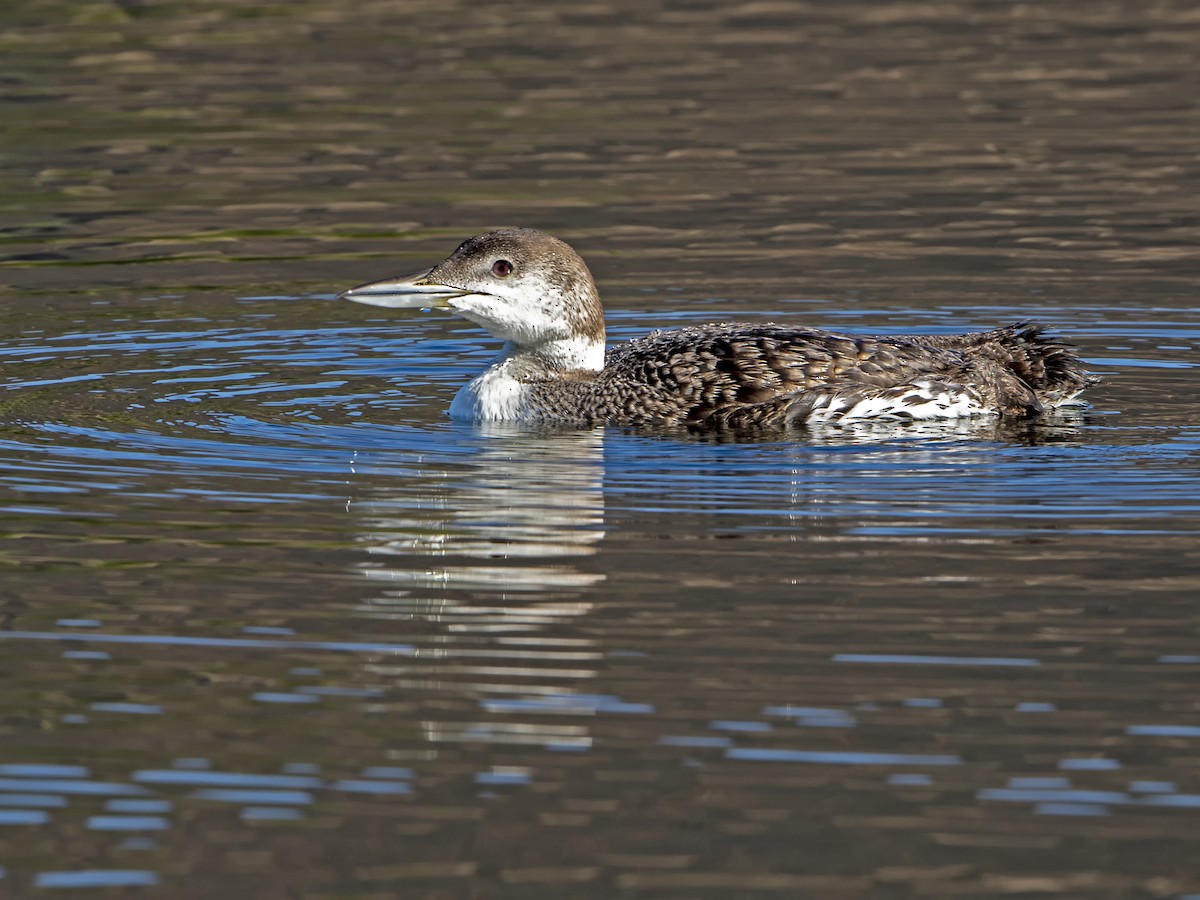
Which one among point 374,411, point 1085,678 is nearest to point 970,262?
point 374,411

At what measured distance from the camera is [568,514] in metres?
8.09

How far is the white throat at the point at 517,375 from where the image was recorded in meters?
10.1

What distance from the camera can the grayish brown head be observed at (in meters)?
9.97

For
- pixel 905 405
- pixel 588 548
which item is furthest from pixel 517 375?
pixel 588 548

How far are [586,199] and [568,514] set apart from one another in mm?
8027

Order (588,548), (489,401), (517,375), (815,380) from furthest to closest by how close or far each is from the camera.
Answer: (517,375) < (489,401) < (815,380) < (588,548)

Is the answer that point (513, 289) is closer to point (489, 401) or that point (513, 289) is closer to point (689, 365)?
point (489, 401)

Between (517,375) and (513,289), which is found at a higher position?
(513,289)

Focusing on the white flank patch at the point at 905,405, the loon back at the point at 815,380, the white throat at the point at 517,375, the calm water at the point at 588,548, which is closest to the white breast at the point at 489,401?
the white throat at the point at 517,375

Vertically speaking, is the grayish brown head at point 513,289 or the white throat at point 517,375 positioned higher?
the grayish brown head at point 513,289

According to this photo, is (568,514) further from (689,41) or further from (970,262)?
(689,41)

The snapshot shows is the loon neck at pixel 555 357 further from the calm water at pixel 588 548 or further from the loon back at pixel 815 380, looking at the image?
the calm water at pixel 588 548

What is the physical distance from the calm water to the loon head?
58cm

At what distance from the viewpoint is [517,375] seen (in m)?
10.3
